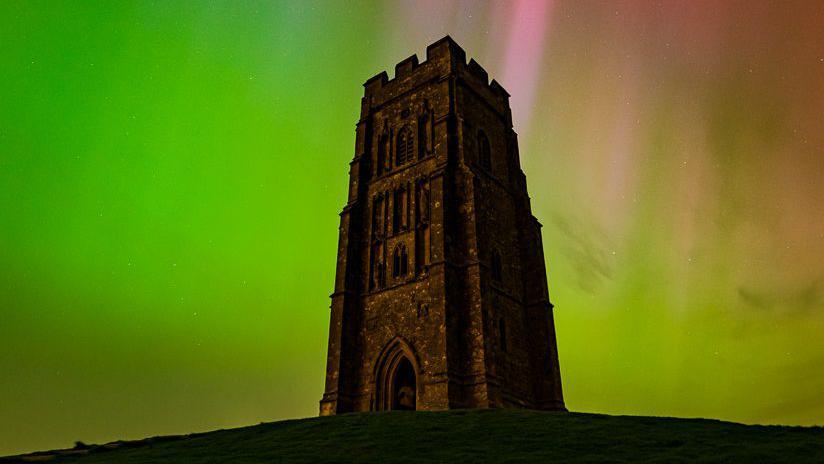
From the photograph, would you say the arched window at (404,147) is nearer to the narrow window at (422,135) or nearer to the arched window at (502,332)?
the narrow window at (422,135)

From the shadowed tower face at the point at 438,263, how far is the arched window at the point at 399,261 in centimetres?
6

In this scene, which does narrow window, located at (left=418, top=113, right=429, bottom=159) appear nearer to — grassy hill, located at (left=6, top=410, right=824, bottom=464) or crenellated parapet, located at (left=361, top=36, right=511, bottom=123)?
crenellated parapet, located at (left=361, top=36, right=511, bottom=123)

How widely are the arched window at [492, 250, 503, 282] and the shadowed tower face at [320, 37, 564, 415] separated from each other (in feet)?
0.30

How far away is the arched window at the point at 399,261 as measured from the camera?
31.1m

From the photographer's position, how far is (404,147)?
35125 mm

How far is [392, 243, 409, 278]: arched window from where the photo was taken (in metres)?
31.1

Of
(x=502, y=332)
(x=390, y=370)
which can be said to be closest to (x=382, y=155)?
(x=502, y=332)

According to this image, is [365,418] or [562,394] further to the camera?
[562,394]

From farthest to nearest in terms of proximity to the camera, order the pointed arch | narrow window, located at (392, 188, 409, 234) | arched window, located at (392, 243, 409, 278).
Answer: narrow window, located at (392, 188, 409, 234) → arched window, located at (392, 243, 409, 278) → the pointed arch

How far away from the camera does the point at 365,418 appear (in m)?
17.6

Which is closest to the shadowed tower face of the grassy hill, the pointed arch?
the pointed arch

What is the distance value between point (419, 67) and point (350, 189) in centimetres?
919

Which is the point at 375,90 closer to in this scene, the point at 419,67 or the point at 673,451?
the point at 419,67

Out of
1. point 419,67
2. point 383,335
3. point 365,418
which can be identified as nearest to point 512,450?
point 365,418
